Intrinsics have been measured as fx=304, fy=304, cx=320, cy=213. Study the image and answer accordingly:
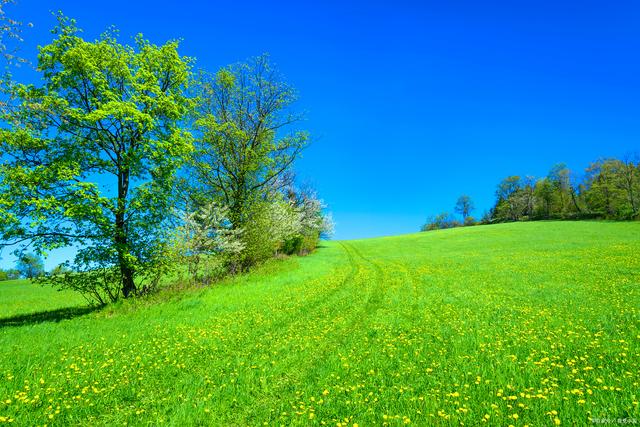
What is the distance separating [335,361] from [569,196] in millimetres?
123014

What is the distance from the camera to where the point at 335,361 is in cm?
875

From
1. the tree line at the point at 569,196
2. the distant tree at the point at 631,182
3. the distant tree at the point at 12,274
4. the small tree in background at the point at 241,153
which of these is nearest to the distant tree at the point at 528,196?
the tree line at the point at 569,196

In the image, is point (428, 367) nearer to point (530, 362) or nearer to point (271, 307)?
point (530, 362)

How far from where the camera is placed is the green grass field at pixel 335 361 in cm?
624

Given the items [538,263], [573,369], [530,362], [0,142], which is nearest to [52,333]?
[0,142]

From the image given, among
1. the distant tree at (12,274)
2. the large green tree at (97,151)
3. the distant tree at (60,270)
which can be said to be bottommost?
the distant tree at (12,274)

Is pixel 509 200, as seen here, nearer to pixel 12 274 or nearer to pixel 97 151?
pixel 97 151

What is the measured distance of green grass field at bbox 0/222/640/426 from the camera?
20.5 feet

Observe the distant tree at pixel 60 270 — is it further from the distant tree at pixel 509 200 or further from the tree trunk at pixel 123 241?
the distant tree at pixel 509 200

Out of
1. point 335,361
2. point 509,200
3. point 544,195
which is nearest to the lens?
point 335,361

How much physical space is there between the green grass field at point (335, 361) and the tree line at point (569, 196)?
3219 inches

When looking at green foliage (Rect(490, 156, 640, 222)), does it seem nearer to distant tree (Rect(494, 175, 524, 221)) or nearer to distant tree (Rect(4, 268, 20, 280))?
distant tree (Rect(494, 175, 524, 221))

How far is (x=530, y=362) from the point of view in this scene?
802 cm

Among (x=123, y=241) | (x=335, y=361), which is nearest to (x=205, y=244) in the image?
(x=123, y=241)
